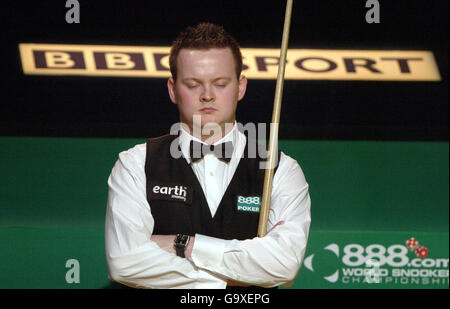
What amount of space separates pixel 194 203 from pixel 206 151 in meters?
0.22

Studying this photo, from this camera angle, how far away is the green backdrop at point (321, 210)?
3.54m

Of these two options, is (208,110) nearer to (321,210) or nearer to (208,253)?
(208,253)

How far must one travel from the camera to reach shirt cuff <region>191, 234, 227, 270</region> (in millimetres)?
2383

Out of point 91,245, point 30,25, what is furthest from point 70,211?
point 30,25

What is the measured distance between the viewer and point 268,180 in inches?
98.3

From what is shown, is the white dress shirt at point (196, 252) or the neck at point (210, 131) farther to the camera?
the neck at point (210, 131)

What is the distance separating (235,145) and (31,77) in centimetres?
138

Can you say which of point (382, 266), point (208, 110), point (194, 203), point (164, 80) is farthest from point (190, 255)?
point (382, 266)

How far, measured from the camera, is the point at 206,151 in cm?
269

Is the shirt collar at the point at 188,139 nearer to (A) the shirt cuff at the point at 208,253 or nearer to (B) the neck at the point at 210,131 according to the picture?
(B) the neck at the point at 210,131

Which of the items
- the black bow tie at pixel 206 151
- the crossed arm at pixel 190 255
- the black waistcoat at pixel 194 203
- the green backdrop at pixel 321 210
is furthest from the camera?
the green backdrop at pixel 321 210

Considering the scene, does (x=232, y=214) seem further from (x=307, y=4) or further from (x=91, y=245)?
(x=307, y=4)

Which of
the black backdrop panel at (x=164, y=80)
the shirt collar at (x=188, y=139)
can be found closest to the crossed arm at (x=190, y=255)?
the shirt collar at (x=188, y=139)

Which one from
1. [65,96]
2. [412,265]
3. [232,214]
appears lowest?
[412,265]
